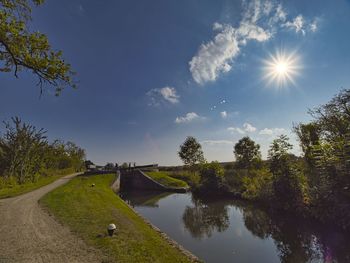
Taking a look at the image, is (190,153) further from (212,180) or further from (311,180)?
(311,180)

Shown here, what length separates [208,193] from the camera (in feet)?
104

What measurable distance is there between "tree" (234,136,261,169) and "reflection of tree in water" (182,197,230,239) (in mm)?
38739

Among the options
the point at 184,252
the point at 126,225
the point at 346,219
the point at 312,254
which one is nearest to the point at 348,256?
the point at 312,254

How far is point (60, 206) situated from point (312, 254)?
49.7 ft

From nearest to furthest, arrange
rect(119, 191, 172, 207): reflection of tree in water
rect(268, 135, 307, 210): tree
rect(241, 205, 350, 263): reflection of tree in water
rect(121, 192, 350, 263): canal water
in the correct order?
rect(241, 205, 350, 263): reflection of tree in water → rect(121, 192, 350, 263): canal water → rect(268, 135, 307, 210): tree → rect(119, 191, 172, 207): reflection of tree in water

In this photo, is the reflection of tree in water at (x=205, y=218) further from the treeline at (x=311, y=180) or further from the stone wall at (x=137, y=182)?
the stone wall at (x=137, y=182)

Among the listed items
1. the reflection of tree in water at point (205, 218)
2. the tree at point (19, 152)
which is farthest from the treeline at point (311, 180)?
the tree at point (19, 152)

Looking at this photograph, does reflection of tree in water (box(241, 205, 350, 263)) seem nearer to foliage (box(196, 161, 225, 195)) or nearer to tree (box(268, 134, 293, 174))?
Answer: tree (box(268, 134, 293, 174))

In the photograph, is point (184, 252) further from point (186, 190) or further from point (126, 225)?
point (186, 190)

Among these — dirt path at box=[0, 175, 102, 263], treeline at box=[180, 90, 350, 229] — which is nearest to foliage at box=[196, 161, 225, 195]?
treeline at box=[180, 90, 350, 229]

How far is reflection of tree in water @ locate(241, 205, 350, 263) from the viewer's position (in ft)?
34.4

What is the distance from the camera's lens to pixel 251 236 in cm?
1404

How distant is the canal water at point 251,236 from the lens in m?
10.8

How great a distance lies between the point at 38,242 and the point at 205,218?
44.0 ft
